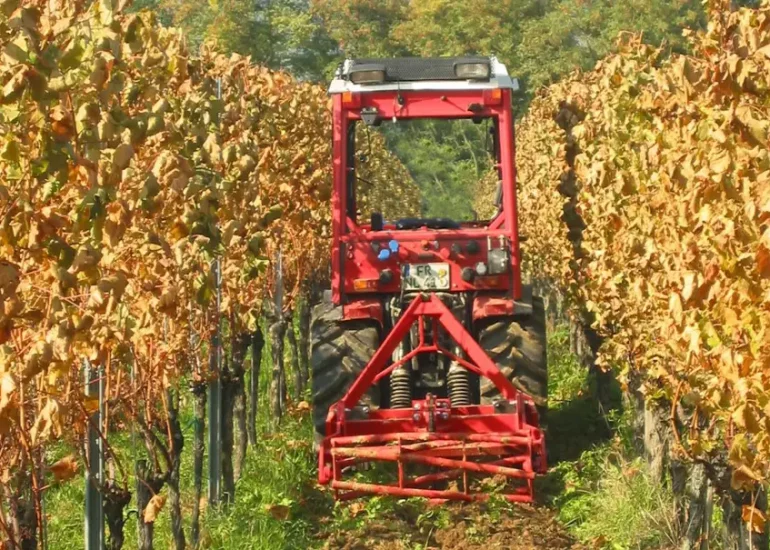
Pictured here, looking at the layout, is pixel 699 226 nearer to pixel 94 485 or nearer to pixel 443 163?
pixel 94 485

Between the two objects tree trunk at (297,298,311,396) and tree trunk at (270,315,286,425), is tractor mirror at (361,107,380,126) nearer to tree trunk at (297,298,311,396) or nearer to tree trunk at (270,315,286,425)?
tree trunk at (270,315,286,425)

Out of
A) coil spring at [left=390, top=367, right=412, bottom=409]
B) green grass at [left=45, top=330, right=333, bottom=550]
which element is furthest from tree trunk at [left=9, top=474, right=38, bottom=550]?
coil spring at [left=390, top=367, right=412, bottom=409]

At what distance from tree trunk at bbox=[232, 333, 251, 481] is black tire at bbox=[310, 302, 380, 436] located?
0.56 m

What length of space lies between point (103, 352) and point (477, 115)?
5656 mm

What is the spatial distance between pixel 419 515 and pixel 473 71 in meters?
3.64

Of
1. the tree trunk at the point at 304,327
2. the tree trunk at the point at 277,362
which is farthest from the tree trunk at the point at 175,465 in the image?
the tree trunk at the point at 304,327

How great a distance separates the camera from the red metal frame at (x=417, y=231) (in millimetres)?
10477

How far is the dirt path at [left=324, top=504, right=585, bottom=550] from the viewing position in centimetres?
838

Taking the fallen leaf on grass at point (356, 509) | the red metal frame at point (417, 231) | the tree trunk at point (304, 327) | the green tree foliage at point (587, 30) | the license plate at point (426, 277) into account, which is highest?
the green tree foliage at point (587, 30)

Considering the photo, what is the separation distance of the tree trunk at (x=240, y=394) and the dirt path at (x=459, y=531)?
1681 millimetres

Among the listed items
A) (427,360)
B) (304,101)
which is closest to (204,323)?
(427,360)

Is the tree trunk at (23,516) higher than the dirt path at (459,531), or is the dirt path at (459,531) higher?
the tree trunk at (23,516)

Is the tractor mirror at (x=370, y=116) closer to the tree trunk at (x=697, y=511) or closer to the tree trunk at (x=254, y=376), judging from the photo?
the tree trunk at (x=254, y=376)

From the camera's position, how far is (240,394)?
10891mm
